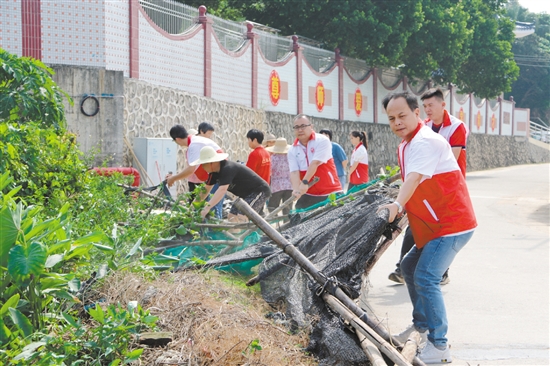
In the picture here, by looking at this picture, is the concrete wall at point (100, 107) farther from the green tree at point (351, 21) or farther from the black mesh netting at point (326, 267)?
the green tree at point (351, 21)

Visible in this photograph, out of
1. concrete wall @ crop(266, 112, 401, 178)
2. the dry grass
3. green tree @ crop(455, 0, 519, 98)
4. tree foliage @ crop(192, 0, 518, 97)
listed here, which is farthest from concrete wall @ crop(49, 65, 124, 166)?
green tree @ crop(455, 0, 519, 98)

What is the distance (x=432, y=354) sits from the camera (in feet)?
16.3

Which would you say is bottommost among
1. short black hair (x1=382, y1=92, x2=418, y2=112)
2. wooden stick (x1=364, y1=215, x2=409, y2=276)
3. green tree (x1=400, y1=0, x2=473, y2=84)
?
wooden stick (x1=364, y1=215, x2=409, y2=276)

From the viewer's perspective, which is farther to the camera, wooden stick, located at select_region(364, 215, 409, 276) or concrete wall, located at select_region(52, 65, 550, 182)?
concrete wall, located at select_region(52, 65, 550, 182)

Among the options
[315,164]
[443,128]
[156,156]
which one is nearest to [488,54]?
[156,156]

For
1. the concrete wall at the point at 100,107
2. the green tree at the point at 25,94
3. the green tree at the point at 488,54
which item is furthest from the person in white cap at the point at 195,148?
the green tree at the point at 488,54

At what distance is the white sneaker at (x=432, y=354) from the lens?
4.96 meters

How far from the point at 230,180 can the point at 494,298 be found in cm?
299

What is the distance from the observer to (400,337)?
511 cm

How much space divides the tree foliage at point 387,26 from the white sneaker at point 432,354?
20.1 meters

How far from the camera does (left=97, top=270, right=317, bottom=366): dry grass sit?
397cm

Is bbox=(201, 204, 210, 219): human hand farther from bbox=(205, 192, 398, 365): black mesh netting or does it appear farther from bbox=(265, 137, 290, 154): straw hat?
bbox=(265, 137, 290, 154): straw hat

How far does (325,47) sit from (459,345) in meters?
23.3

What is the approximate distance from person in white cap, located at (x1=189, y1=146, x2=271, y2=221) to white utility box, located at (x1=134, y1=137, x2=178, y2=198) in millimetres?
7195
